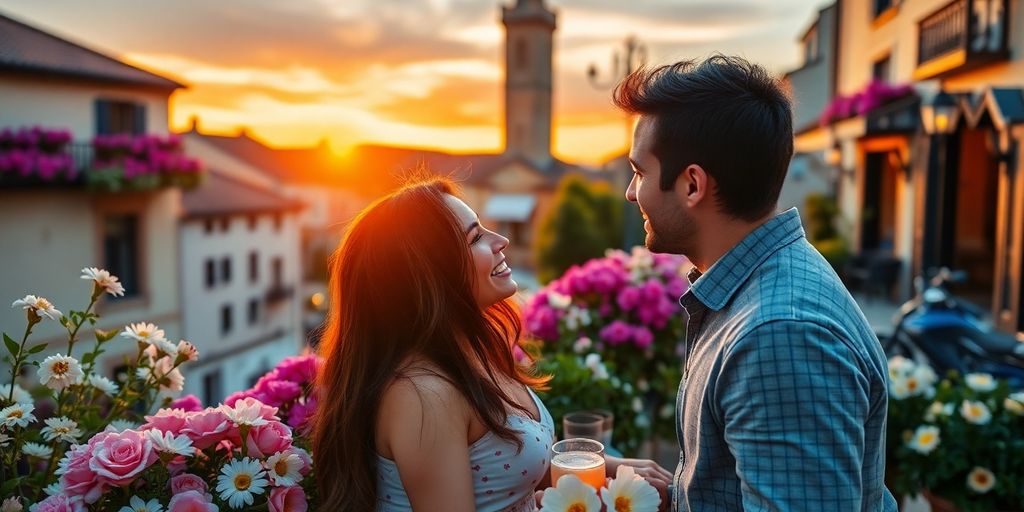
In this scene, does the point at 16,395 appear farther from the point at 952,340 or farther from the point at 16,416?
the point at 952,340

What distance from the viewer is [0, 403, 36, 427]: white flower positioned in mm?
1903

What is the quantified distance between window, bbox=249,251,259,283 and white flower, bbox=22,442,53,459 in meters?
27.3

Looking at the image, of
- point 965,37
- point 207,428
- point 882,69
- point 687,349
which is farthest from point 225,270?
point 687,349

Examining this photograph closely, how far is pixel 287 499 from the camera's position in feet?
6.30

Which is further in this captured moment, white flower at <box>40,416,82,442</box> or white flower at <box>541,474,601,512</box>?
white flower at <box>40,416,82,442</box>

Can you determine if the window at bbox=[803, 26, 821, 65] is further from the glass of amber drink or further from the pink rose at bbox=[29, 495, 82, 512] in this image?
the pink rose at bbox=[29, 495, 82, 512]

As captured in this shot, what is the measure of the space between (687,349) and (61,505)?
1477mm

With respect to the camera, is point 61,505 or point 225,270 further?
point 225,270

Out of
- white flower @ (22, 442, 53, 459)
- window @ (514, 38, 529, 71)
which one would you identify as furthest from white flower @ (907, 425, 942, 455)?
window @ (514, 38, 529, 71)

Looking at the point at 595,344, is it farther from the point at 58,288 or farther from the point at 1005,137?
the point at 58,288

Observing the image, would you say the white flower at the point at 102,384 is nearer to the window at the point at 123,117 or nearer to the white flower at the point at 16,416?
the white flower at the point at 16,416

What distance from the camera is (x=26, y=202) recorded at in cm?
1838

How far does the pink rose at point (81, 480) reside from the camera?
70.8 inches

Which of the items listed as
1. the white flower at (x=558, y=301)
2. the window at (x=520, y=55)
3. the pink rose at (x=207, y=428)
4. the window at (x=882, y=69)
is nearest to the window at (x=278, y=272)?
the window at (x=882, y=69)
